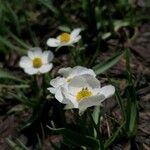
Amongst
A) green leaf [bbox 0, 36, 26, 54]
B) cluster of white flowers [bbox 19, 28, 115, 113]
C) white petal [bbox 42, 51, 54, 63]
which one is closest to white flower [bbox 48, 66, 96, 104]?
cluster of white flowers [bbox 19, 28, 115, 113]

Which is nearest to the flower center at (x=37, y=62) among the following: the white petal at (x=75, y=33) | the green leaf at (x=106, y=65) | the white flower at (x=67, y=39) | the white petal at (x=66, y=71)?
the white flower at (x=67, y=39)

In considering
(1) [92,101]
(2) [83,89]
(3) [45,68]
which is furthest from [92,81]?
(3) [45,68]

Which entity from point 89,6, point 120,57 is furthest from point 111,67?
point 89,6

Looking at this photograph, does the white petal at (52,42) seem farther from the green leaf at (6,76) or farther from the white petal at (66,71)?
the white petal at (66,71)

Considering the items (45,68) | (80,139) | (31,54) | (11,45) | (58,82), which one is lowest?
(80,139)

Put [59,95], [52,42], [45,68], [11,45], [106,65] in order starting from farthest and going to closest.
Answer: [11,45], [52,42], [45,68], [106,65], [59,95]

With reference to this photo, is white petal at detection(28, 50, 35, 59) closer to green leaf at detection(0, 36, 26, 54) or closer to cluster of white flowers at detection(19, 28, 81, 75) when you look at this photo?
cluster of white flowers at detection(19, 28, 81, 75)

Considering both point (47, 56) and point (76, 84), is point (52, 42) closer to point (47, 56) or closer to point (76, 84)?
point (47, 56)
